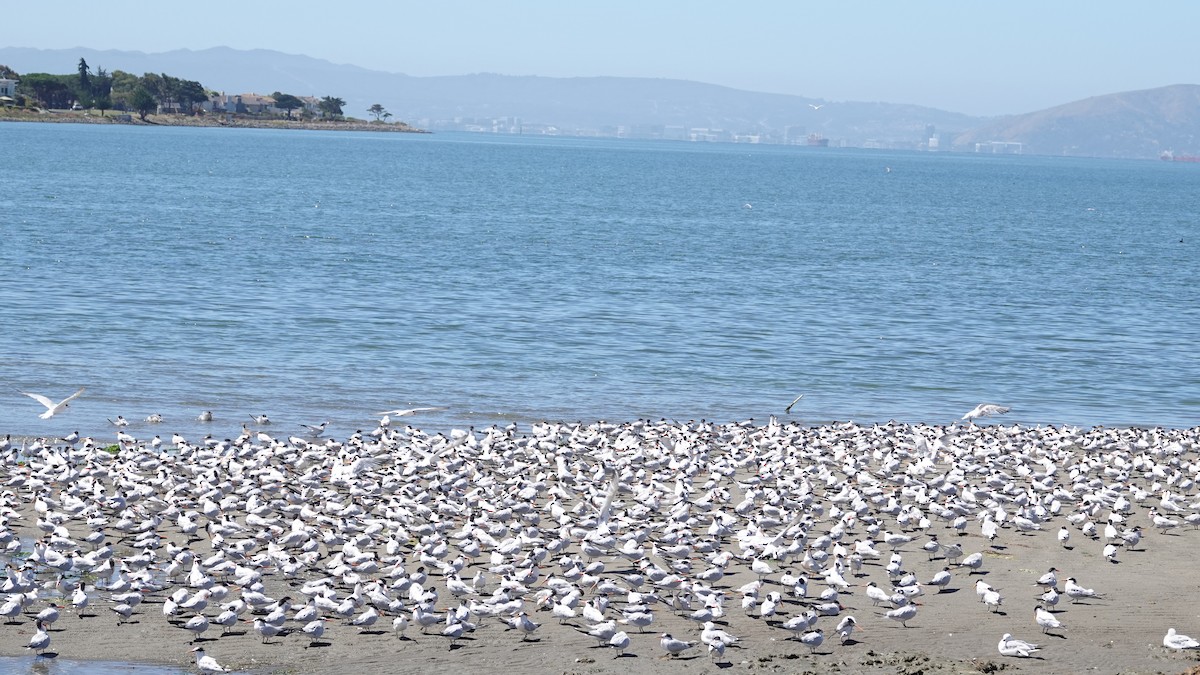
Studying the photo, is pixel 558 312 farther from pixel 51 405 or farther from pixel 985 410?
pixel 51 405

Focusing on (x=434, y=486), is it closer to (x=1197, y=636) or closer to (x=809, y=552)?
(x=809, y=552)

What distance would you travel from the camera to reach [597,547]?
16.8 metres

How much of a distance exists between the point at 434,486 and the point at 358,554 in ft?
11.1

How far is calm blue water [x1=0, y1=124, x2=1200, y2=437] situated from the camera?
1180 inches

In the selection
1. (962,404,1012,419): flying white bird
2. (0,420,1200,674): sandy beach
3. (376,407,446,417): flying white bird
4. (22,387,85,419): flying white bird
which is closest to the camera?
(0,420,1200,674): sandy beach

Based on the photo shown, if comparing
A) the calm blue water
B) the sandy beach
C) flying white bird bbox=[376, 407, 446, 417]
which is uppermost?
the sandy beach

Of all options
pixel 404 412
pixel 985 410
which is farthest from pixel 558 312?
pixel 404 412

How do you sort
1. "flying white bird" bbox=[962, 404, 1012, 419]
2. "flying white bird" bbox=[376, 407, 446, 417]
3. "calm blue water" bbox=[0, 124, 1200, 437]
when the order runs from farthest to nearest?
1. "calm blue water" bbox=[0, 124, 1200, 437]
2. "flying white bird" bbox=[962, 404, 1012, 419]
3. "flying white bird" bbox=[376, 407, 446, 417]

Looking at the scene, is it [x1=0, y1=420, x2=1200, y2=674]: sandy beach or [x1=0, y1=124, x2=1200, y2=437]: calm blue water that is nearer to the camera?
[x1=0, y1=420, x2=1200, y2=674]: sandy beach

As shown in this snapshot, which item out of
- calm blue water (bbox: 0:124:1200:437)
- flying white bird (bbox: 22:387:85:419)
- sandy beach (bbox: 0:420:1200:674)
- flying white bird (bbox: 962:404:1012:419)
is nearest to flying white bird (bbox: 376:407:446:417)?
calm blue water (bbox: 0:124:1200:437)

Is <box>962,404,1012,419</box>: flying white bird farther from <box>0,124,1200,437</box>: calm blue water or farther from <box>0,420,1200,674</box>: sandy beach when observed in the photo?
<box>0,420,1200,674</box>: sandy beach

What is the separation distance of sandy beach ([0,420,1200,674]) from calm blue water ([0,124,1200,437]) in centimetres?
531

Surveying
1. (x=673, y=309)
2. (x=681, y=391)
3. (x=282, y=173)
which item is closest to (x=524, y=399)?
(x=681, y=391)

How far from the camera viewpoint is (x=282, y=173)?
125312 millimetres
